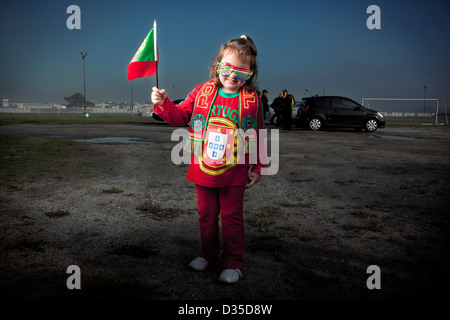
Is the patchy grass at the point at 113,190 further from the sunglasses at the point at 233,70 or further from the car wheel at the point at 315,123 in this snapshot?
the car wheel at the point at 315,123

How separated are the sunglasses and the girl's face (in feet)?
0.06

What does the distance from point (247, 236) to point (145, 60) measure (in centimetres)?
169

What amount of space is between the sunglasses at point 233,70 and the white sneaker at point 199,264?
128 cm

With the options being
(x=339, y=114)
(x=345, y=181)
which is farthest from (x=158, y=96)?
(x=339, y=114)

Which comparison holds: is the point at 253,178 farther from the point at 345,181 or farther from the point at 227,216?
the point at 345,181

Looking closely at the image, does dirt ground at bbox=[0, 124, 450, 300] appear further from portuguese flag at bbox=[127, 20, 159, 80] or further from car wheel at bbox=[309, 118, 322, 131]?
car wheel at bbox=[309, 118, 322, 131]

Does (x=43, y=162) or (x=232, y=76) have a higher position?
(x=232, y=76)

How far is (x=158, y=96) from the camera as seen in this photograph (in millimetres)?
2174

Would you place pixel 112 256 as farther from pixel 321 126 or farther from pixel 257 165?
pixel 321 126

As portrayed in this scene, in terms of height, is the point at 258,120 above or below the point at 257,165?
above

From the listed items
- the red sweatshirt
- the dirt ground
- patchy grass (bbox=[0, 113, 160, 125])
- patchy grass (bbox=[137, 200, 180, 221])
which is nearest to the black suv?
the dirt ground
